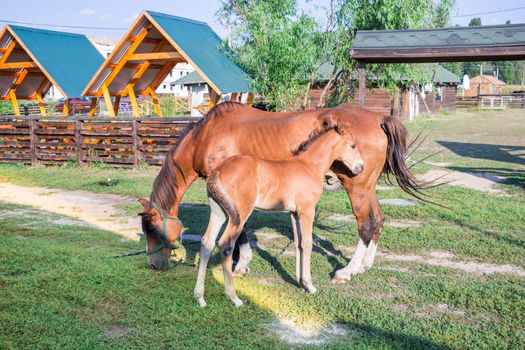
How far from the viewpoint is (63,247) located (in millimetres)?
7160

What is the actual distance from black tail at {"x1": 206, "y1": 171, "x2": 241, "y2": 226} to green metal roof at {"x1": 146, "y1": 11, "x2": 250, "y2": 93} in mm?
8745

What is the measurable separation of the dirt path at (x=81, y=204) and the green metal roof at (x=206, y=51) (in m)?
4.59

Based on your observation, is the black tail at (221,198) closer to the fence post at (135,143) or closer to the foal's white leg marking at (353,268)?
the foal's white leg marking at (353,268)

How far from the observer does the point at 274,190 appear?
5.28 meters

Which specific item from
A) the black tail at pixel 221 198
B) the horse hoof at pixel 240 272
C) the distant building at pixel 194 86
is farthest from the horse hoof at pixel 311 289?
the distant building at pixel 194 86

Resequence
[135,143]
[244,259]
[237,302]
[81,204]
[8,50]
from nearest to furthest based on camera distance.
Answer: [237,302] → [244,259] → [81,204] → [135,143] → [8,50]

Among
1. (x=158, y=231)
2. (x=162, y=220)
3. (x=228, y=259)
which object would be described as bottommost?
(x=228, y=259)

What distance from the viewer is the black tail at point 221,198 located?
5.04m

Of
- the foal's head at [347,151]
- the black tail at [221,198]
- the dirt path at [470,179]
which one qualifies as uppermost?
the foal's head at [347,151]

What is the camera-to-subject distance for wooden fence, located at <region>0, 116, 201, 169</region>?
1454 cm

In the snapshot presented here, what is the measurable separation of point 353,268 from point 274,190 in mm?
1564

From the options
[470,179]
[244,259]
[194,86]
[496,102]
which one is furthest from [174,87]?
[244,259]

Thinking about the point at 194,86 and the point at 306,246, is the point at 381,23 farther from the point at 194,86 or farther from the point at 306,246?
the point at 194,86

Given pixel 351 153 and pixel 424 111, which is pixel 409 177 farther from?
pixel 424 111
